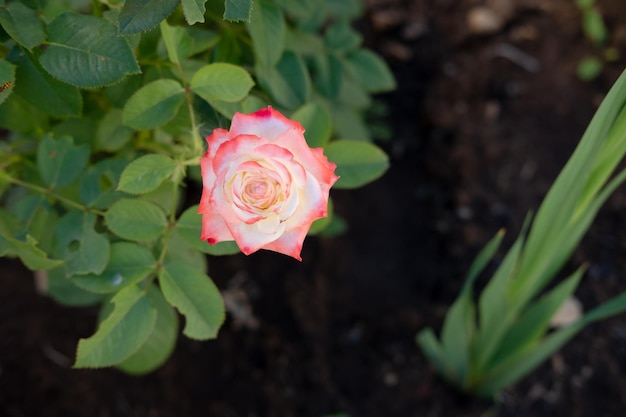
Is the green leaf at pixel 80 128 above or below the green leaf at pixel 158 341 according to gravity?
above

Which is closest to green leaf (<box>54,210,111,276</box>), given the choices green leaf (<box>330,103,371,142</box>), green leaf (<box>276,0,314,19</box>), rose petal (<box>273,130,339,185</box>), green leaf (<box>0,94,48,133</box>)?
green leaf (<box>0,94,48,133</box>)

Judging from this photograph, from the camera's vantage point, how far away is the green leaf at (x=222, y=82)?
775 mm

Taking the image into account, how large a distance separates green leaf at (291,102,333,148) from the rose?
0.29 m

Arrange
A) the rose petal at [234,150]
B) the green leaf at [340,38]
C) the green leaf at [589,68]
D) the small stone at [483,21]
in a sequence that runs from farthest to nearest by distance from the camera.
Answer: the small stone at [483,21]
the green leaf at [589,68]
the green leaf at [340,38]
the rose petal at [234,150]

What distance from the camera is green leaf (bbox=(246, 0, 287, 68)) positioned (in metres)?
0.96

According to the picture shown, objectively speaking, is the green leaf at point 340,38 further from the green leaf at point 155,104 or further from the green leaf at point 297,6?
the green leaf at point 155,104

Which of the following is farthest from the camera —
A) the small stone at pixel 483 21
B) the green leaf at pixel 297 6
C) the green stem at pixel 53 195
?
the small stone at pixel 483 21

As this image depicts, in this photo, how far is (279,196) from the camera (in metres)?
0.64

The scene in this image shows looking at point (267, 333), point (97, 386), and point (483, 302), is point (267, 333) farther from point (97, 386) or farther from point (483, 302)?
point (483, 302)

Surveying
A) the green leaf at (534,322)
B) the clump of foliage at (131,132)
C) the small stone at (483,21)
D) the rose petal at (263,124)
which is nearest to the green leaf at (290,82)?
the clump of foliage at (131,132)

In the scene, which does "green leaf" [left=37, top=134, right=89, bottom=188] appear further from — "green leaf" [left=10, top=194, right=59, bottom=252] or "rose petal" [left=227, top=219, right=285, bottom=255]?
"rose petal" [left=227, top=219, right=285, bottom=255]

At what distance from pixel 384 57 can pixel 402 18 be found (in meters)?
0.16

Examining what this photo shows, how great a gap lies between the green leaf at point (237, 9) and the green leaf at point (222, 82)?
0.10 metres

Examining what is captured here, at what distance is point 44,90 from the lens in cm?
84
